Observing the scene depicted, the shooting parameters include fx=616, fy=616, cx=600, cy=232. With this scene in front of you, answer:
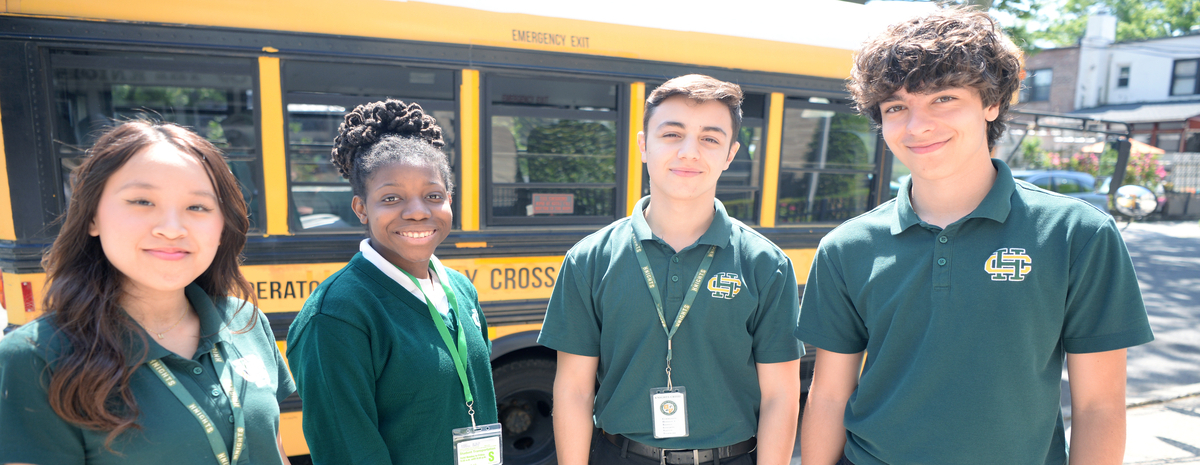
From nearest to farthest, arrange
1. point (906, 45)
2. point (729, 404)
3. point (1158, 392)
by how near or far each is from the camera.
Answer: point (906, 45) → point (729, 404) → point (1158, 392)

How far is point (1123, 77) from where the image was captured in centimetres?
2606

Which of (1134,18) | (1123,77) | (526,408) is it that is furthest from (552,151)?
(1134,18)

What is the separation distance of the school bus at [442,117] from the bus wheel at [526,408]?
0.04 ft

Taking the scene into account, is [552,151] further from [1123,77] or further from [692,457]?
[1123,77]

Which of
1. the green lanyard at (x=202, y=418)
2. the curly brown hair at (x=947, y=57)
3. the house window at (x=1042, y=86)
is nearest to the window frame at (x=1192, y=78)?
the house window at (x=1042, y=86)

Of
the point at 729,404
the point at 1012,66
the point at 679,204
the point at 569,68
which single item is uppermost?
the point at 569,68

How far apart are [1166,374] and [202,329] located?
23.4 feet

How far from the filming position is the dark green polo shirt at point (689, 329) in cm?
176

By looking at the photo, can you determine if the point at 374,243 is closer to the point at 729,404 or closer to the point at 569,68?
the point at 729,404

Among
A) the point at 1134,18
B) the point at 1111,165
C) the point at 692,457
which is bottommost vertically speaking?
the point at 692,457

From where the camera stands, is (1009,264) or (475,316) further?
(475,316)

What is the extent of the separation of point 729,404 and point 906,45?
41.2 inches

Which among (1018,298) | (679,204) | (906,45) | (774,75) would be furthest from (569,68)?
(1018,298)

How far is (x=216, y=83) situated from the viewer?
10.1 feet
